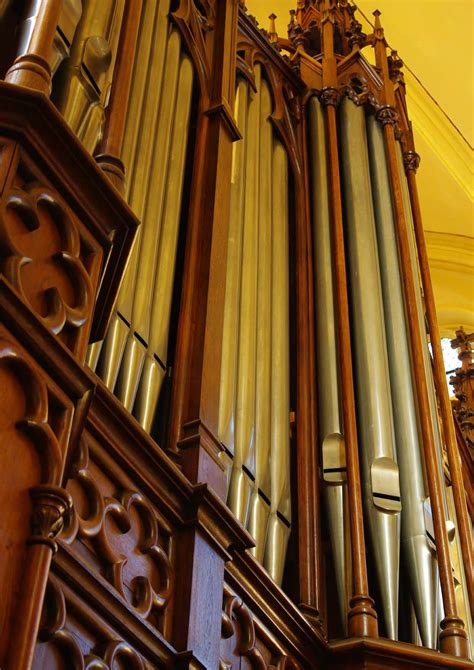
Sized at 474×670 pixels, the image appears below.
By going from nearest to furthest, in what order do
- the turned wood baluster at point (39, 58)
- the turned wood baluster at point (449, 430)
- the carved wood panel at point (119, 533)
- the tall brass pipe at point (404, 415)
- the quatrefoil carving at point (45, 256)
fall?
the quatrefoil carving at point (45, 256)
the turned wood baluster at point (39, 58)
the carved wood panel at point (119, 533)
the tall brass pipe at point (404, 415)
the turned wood baluster at point (449, 430)

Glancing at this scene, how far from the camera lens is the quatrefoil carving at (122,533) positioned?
2621 millimetres

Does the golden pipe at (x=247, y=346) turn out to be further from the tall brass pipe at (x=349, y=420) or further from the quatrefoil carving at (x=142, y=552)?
the quatrefoil carving at (x=142, y=552)

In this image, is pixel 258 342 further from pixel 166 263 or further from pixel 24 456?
pixel 24 456

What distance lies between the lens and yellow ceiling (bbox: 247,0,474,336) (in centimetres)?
883

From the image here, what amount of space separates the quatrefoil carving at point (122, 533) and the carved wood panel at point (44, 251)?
434mm

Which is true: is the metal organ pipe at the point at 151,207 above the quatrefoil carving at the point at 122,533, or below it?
above

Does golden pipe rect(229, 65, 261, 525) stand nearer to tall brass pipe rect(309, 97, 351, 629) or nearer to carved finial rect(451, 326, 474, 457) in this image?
tall brass pipe rect(309, 97, 351, 629)

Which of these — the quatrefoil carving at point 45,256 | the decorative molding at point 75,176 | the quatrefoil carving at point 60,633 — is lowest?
the quatrefoil carving at point 60,633

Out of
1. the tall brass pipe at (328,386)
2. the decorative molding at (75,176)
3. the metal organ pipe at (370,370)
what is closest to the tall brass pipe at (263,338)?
the tall brass pipe at (328,386)

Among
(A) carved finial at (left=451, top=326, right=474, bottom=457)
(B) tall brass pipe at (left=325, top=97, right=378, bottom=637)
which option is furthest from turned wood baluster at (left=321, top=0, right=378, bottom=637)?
(A) carved finial at (left=451, top=326, right=474, bottom=457)

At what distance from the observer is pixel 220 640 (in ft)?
9.61

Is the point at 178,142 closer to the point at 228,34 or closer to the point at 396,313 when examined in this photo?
the point at 228,34

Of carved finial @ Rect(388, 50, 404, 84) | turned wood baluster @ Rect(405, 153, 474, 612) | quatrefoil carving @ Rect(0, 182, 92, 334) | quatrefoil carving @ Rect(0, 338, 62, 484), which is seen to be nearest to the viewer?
quatrefoil carving @ Rect(0, 338, 62, 484)

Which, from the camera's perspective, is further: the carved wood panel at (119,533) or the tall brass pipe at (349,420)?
the tall brass pipe at (349,420)
